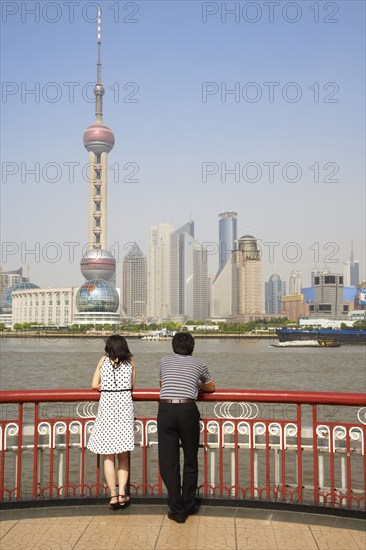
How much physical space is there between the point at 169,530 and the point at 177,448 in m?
0.65

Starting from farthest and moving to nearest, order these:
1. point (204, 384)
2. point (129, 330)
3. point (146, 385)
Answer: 1. point (129, 330)
2. point (146, 385)
3. point (204, 384)

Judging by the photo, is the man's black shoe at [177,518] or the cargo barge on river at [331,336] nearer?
the man's black shoe at [177,518]

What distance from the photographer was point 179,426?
5066 mm

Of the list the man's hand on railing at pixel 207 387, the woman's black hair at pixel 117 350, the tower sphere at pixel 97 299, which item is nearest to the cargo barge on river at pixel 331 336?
the tower sphere at pixel 97 299

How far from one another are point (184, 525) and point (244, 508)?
1.97 feet

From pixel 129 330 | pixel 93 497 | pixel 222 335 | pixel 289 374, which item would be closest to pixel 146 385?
pixel 289 374

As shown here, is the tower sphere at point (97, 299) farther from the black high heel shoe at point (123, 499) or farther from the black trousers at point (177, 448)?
the black trousers at point (177, 448)

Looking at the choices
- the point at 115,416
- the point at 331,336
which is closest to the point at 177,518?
the point at 115,416

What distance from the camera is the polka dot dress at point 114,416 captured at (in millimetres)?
5219

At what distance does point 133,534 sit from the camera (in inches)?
189

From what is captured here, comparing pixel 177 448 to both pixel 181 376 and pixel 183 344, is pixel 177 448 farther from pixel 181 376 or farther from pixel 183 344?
pixel 183 344

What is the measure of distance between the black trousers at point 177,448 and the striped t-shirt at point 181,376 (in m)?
0.09

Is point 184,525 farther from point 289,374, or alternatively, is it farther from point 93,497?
point 289,374

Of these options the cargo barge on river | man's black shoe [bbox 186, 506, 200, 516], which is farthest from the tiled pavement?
the cargo barge on river
